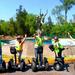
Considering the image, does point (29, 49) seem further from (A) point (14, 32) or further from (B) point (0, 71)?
(A) point (14, 32)

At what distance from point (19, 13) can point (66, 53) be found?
1796 inches

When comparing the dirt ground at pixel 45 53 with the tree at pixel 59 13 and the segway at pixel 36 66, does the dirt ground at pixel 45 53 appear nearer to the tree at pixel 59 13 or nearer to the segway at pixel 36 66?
the segway at pixel 36 66

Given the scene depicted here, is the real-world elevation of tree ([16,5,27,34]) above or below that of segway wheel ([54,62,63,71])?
above

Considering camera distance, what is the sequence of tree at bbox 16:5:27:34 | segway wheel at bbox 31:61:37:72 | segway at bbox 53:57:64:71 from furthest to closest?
tree at bbox 16:5:27:34 < segway at bbox 53:57:64:71 < segway wheel at bbox 31:61:37:72

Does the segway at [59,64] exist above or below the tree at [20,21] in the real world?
below

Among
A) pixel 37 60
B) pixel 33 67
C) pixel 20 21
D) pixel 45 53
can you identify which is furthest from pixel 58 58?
pixel 20 21

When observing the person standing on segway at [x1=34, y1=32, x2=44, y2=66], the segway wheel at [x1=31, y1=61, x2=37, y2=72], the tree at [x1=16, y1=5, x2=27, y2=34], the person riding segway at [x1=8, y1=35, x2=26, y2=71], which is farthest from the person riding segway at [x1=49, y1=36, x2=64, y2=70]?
the tree at [x1=16, y1=5, x2=27, y2=34]

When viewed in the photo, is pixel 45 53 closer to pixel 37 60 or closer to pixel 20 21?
pixel 37 60

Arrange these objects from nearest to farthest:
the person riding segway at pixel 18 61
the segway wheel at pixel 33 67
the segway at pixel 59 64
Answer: the segway wheel at pixel 33 67
the person riding segway at pixel 18 61
the segway at pixel 59 64

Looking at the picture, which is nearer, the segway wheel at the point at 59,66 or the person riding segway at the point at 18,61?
the person riding segway at the point at 18,61

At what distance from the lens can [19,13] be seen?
2559 inches

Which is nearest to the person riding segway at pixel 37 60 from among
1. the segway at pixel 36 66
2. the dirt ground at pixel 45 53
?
the segway at pixel 36 66

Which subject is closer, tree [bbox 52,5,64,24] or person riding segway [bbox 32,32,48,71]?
person riding segway [bbox 32,32,48,71]

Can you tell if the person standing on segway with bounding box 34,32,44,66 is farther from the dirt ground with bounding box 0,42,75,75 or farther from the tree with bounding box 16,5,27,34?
the tree with bounding box 16,5,27,34
